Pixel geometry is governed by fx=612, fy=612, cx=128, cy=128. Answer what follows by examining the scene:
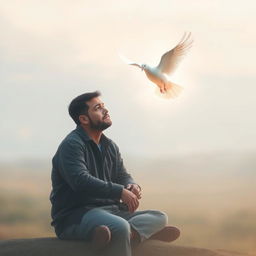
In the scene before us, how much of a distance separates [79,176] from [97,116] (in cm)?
43

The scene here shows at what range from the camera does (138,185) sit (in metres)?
4.12

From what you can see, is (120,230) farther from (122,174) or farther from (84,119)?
(84,119)

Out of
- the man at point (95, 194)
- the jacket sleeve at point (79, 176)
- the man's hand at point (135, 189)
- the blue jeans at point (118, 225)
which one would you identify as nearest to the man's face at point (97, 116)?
the man at point (95, 194)

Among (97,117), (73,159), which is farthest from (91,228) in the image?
(97,117)

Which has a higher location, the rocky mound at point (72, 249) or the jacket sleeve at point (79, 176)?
the jacket sleeve at point (79, 176)

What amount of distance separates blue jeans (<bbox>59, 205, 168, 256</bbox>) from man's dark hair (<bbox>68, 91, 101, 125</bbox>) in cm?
65

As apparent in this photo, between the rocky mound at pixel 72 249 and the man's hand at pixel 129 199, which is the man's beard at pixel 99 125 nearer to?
the man's hand at pixel 129 199

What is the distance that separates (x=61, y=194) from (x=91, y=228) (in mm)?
323

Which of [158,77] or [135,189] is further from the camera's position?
[158,77]

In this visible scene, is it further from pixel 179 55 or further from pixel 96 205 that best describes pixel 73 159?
pixel 179 55

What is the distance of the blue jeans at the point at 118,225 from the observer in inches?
149

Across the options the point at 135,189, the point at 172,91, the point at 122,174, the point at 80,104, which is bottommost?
the point at 135,189

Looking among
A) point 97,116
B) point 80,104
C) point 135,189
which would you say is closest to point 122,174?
point 135,189

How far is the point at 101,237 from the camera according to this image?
3801 millimetres
